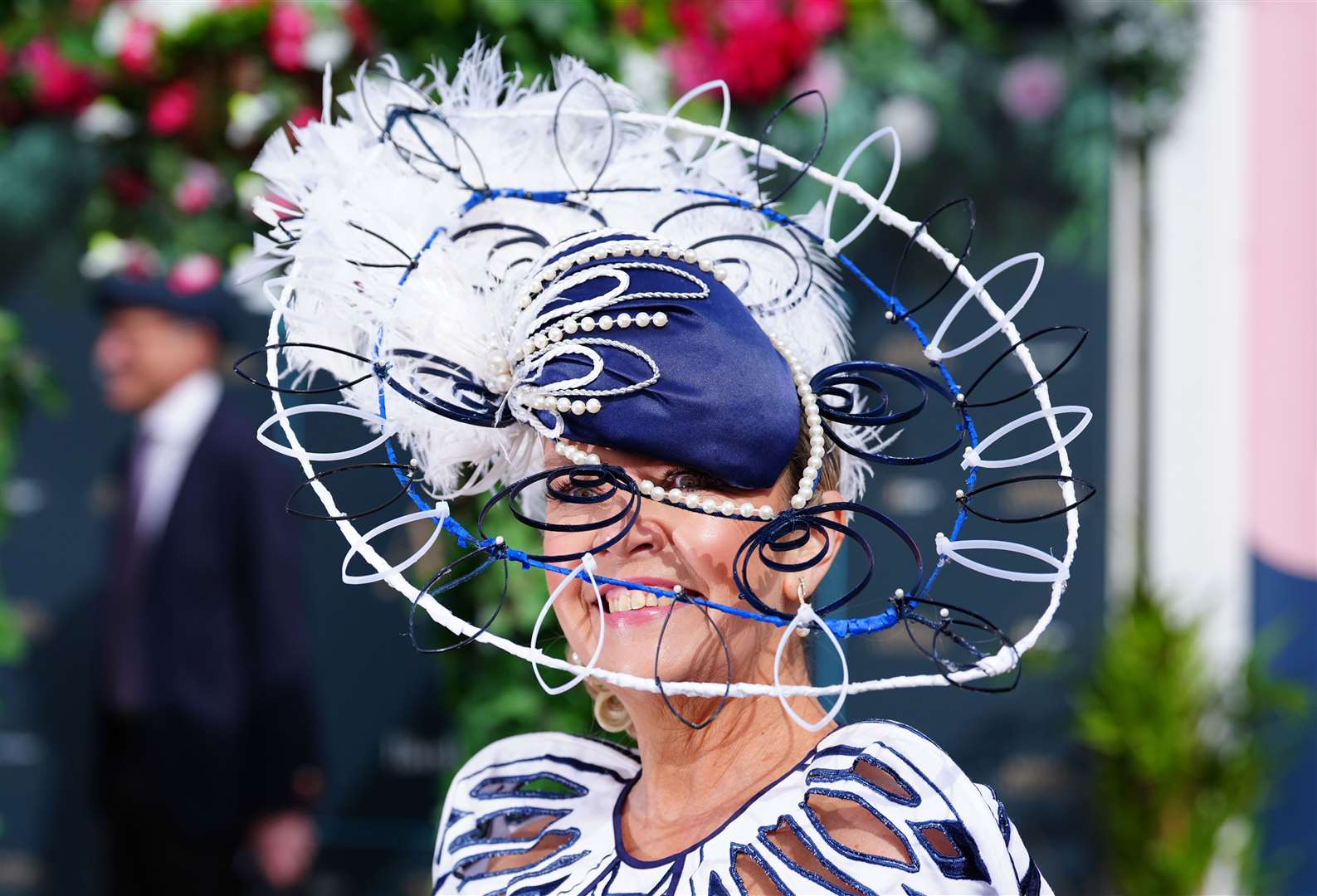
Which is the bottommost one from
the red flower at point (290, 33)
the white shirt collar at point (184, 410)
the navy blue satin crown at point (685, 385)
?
the navy blue satin crown at point (685, 385)

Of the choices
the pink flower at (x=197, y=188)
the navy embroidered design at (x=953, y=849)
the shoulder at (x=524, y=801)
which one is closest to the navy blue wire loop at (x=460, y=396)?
the shoulder at (x=524, y=801)

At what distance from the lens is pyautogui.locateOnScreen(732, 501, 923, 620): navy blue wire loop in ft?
4.56

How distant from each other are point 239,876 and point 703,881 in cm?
382

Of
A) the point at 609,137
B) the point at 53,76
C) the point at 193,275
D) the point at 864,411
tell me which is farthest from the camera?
the point at 53,76

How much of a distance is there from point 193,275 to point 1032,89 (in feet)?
9.59

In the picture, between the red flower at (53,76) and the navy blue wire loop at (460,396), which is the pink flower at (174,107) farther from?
the navy blue wire loop at (460,396)

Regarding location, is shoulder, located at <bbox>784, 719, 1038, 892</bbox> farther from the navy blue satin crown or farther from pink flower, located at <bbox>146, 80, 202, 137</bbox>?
pink flower, located at <bbox>146, 80, 202, 137</bbox>

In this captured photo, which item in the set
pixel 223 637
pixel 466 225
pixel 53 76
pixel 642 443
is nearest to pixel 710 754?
pixel 642 443

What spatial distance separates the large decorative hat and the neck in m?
0.05

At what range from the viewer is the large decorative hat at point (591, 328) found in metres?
1.40

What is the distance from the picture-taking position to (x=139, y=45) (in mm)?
4711

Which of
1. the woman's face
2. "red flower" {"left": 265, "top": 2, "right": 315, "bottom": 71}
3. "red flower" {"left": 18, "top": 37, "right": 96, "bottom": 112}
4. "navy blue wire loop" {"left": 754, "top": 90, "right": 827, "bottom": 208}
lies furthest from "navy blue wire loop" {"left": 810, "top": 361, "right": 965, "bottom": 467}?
"red flower" {"left": 18, "top": 37, "right": 96, "bottom": 112}

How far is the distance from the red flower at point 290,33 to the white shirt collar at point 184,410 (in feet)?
3.58

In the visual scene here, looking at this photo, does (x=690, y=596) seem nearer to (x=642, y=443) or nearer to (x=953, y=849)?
(x=642, y=443)
